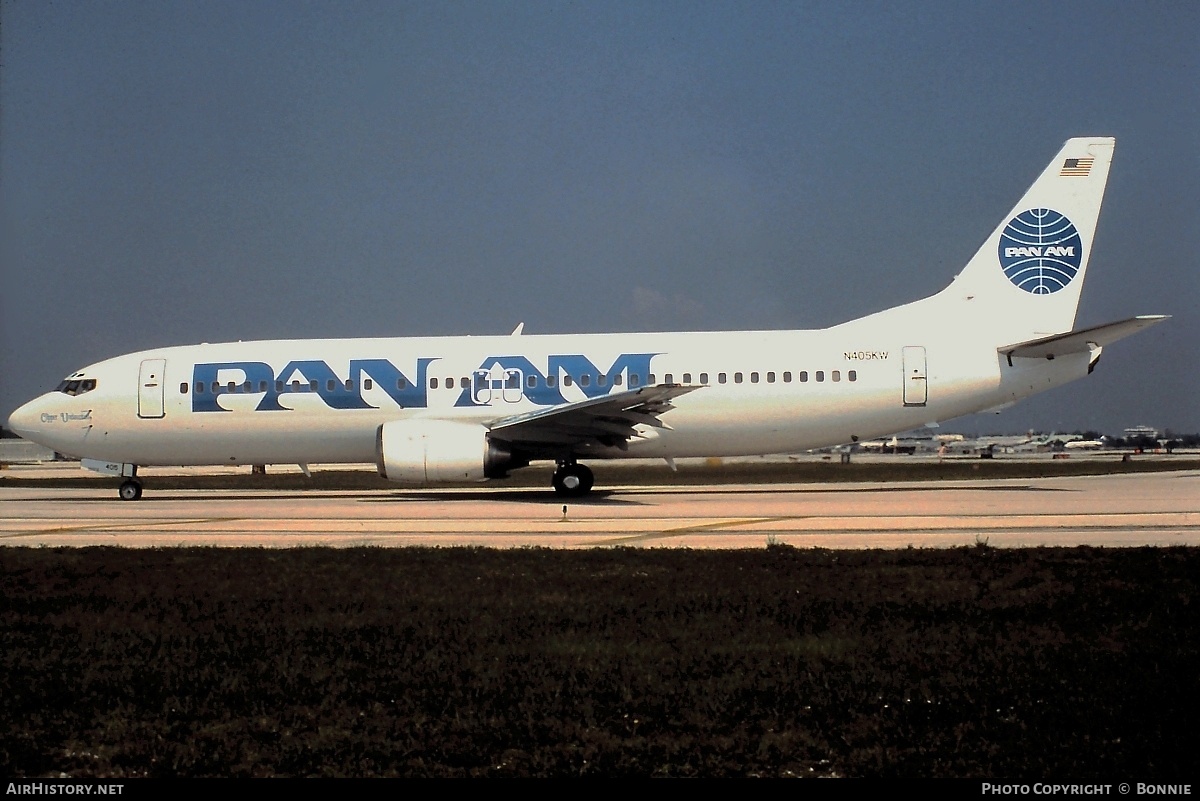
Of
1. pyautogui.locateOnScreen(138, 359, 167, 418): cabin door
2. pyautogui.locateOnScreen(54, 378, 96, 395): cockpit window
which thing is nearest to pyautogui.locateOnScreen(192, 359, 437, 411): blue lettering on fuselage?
pyautogui.locateOnScreen(138, 359, 167, 418): cabin door

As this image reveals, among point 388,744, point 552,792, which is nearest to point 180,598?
point 388,744

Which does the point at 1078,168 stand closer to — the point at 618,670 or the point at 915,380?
the point at 915,380

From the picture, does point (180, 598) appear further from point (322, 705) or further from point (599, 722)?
point (599, 722)

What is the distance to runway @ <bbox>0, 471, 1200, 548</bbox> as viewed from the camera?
45.3ft

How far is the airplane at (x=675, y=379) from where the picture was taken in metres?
23.8

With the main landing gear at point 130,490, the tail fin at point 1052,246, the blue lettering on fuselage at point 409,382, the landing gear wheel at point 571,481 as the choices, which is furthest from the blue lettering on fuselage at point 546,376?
the main landing gear at point 130,490

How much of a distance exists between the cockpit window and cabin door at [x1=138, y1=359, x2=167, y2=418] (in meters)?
1.25

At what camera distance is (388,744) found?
16.9 ft

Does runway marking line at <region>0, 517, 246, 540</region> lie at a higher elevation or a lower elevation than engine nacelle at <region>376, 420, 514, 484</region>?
lower

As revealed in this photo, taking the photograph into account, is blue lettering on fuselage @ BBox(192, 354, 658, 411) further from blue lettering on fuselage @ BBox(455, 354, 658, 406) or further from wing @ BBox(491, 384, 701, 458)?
wing @ BBox(491, 384, 701, 458)

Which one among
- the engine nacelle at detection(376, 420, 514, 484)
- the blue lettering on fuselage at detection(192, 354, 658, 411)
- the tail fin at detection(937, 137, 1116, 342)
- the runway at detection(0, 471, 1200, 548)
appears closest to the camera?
the runway at detection(0, 471, 1200, 548)

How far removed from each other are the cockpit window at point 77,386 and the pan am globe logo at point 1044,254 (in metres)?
21.5

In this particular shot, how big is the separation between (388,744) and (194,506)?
18.7 m

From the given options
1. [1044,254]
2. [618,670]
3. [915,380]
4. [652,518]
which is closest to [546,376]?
[652,518]
